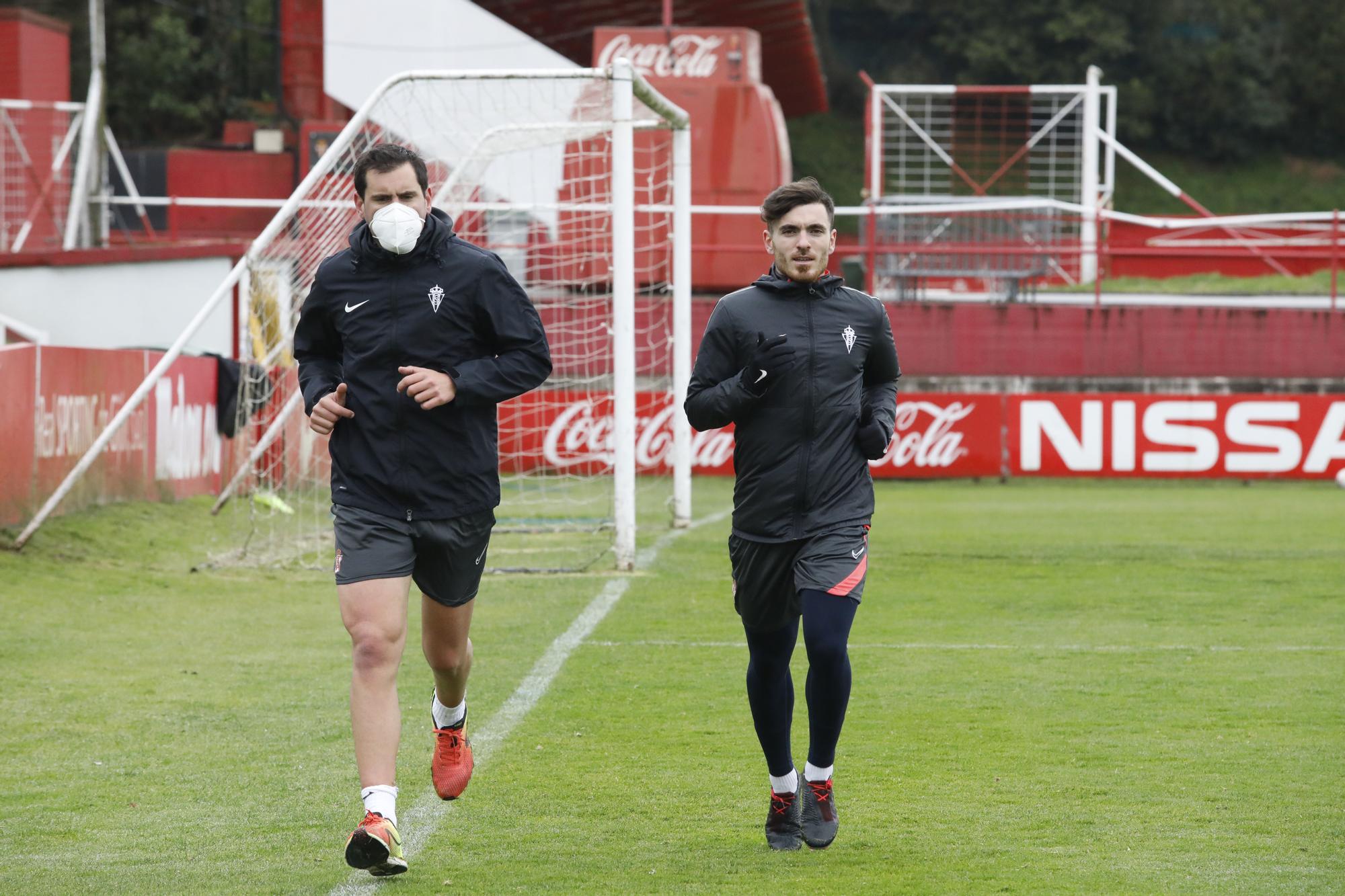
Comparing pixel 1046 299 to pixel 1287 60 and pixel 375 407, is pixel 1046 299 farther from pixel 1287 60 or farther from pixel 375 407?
pixel 1287 60

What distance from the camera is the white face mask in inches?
195

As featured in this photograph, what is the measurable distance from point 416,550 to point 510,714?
89.3 inches

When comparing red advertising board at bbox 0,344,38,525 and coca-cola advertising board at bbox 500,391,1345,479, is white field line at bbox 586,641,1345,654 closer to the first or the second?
red advertising board at bbox 0,344,38,525

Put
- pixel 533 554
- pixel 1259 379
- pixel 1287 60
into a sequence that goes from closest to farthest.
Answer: pixel 533 554, pixel 1259 379, pixel 1287 60

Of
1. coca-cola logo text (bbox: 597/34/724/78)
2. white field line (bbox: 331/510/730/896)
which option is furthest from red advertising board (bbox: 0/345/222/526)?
coca-cola logo text (bbox: 597/34/724/78)

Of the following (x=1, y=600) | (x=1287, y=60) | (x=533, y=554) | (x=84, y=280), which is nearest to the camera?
(x=1, y=600)

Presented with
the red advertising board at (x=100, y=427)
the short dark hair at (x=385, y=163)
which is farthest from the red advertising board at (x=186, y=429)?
the short dark hair at (x=385, y=163)

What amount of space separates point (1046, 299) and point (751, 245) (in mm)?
4263

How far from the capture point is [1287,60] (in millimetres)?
55000

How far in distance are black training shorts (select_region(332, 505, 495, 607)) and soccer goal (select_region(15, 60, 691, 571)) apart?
13.3 feet

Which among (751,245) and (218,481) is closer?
(218,481)

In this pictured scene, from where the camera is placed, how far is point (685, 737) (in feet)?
22.5

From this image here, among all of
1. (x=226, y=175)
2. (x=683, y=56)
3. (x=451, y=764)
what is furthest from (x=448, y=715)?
(x=226, y=175)

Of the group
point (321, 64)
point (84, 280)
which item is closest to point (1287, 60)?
point (321, 64)
